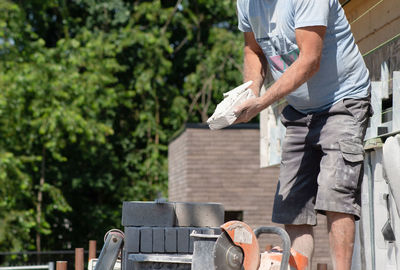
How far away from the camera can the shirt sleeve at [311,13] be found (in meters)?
2.66

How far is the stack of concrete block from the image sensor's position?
2789 millimetres

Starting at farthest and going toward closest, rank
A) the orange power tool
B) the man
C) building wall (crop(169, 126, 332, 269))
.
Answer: building wall (crop(169, 126, 332, 269))
the man
the orange power tool

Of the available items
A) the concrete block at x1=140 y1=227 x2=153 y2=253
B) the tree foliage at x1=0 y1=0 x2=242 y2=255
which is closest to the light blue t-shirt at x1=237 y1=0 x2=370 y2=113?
the concrete block at x1=140 y1=227 x2=153 y2=253

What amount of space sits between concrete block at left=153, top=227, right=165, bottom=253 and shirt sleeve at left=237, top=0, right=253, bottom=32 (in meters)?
1.03

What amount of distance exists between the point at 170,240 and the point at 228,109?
0.67 meters

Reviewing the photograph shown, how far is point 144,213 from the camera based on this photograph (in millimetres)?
2855

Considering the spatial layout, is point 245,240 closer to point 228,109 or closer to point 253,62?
point 228,109

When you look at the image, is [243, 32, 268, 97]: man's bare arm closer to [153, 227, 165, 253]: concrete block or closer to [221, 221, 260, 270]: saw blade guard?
[153, 227, 165, 253]: concrete block

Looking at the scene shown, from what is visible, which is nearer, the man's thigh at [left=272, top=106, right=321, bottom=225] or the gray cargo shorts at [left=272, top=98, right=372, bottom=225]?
the gray cargo shorts at [left=272, top=98, right=372, bottom=225]

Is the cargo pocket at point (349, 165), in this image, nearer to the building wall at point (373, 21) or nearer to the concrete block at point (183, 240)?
the concrete block at point (183, 240)

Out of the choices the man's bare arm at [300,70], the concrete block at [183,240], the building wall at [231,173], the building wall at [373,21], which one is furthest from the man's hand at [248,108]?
the building wall at [231,173]

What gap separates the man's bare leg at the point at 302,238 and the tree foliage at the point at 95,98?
11.9 meters

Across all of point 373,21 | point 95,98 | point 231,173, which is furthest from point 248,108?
point 95,98

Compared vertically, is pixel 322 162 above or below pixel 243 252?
above
